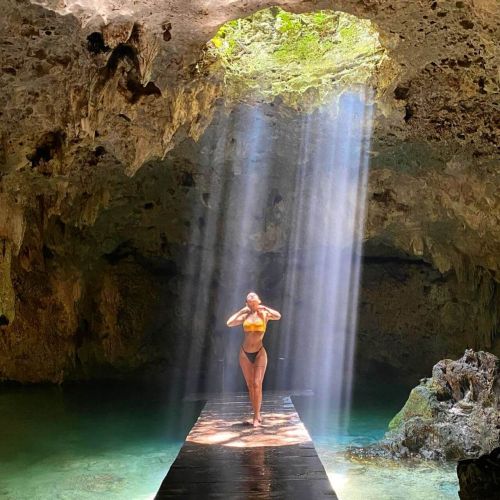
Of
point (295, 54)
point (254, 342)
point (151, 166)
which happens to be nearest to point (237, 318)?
point (254, 342)

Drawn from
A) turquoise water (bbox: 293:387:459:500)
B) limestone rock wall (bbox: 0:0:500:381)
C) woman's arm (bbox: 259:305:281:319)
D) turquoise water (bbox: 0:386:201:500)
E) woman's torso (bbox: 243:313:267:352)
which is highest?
limestone rock wall (bbox: 0:0:500:381)

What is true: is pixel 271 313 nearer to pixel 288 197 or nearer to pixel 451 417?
pixel 451 417

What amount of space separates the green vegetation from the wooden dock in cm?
370

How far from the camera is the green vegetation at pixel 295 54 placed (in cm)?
585

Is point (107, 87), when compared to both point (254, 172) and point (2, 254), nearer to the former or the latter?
point (2, 254)

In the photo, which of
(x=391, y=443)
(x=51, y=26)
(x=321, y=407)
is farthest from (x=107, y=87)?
(x=321, y=407)

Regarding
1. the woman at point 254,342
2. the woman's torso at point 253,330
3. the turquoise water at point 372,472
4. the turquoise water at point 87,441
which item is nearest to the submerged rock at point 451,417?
the turquoise water at point 372,472

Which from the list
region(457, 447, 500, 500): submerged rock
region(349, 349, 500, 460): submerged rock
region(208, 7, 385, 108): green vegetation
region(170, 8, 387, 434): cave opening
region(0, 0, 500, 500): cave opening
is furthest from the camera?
region(349, 349, 500, 460): submerged rock

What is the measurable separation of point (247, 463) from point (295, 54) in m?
4.21

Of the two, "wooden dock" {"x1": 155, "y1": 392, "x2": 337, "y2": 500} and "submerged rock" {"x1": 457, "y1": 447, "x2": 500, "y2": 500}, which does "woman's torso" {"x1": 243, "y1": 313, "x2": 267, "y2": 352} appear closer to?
"wooden dock" {"x1": 155, "y1": 392, "x2": 337, "y2": 500}

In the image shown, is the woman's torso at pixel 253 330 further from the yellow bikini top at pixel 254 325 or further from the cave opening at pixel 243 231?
the cave opening at pixel 243 231

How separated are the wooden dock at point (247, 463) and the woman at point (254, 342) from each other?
406mm

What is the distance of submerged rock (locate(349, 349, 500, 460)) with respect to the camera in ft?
21.7

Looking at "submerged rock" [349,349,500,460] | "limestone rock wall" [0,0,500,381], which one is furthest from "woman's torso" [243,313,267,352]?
"submerged rock" [349,349,500,460]
